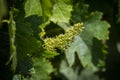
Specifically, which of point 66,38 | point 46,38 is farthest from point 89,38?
point 66,38

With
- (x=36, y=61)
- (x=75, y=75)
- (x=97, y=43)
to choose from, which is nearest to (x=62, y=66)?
(x=75, y=75)

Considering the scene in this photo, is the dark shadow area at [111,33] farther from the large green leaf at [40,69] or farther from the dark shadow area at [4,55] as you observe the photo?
the dark shadow area at [4,55]

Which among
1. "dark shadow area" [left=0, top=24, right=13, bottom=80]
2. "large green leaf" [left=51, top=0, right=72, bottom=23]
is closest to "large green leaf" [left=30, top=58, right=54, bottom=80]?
"dark shadow area" [left=0, top=24, right=13, bottom=80]

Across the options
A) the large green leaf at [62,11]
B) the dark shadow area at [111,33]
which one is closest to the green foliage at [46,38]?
the large green leaf at [62,11]

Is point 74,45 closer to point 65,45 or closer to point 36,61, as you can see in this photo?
point 36,61

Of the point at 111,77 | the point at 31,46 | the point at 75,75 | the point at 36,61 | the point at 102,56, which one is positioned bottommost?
the point at 111,77

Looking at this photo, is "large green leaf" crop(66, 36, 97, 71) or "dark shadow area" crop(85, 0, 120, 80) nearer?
"large green leaf" crop(66, 36, 97, 71)

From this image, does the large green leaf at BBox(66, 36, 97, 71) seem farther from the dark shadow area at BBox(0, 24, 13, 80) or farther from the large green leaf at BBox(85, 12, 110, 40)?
the dark shadow area at BBox(0, 24, 13, 80)

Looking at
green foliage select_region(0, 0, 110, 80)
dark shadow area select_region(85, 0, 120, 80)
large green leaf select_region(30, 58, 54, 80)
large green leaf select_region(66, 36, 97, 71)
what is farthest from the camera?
dark shadow area select_region(85, 0, 120, 80)

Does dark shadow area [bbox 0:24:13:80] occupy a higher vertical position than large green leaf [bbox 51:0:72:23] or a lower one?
lower
